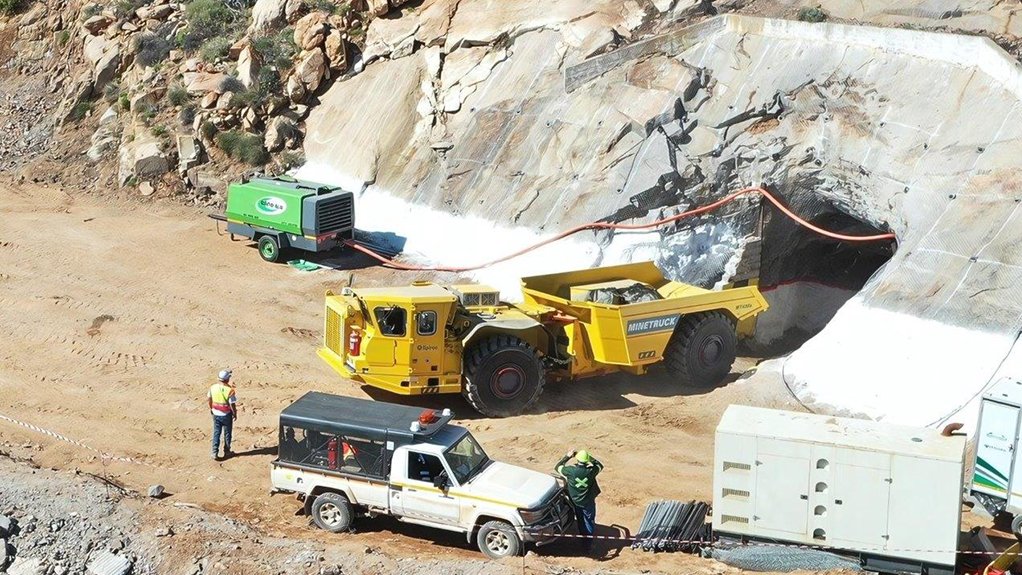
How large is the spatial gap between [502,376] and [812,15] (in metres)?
11.1

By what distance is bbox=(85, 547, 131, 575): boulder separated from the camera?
43.0 ft

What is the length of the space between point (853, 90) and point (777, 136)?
1.61 m

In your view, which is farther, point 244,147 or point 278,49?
point 278,49

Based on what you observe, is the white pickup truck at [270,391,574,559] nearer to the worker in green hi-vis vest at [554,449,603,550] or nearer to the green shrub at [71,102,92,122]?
the worker in green hi-vis vest at [554,449,603,550]

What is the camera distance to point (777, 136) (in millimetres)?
23297

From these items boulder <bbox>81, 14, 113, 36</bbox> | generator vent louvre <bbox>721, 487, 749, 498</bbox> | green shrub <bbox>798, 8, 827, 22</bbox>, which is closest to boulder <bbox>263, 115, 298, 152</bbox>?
boulder <bbox>81, 14, 113, 36</bbox>

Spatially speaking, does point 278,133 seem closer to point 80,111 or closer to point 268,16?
point 268,16

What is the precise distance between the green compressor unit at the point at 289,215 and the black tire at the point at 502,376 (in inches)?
336

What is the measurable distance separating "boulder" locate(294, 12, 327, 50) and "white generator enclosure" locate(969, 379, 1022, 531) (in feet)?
69.5

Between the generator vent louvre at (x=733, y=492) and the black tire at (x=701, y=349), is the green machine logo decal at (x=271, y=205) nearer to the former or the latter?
the black tire at (x=701, y=349)

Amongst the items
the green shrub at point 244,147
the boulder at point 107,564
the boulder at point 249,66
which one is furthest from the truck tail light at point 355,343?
the boulder at point 249,66

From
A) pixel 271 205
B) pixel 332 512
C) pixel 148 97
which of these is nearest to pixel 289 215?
pixel 271 205

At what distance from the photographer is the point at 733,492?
46.1ft

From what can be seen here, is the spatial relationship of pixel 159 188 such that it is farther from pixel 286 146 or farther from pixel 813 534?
pixel 813 534
